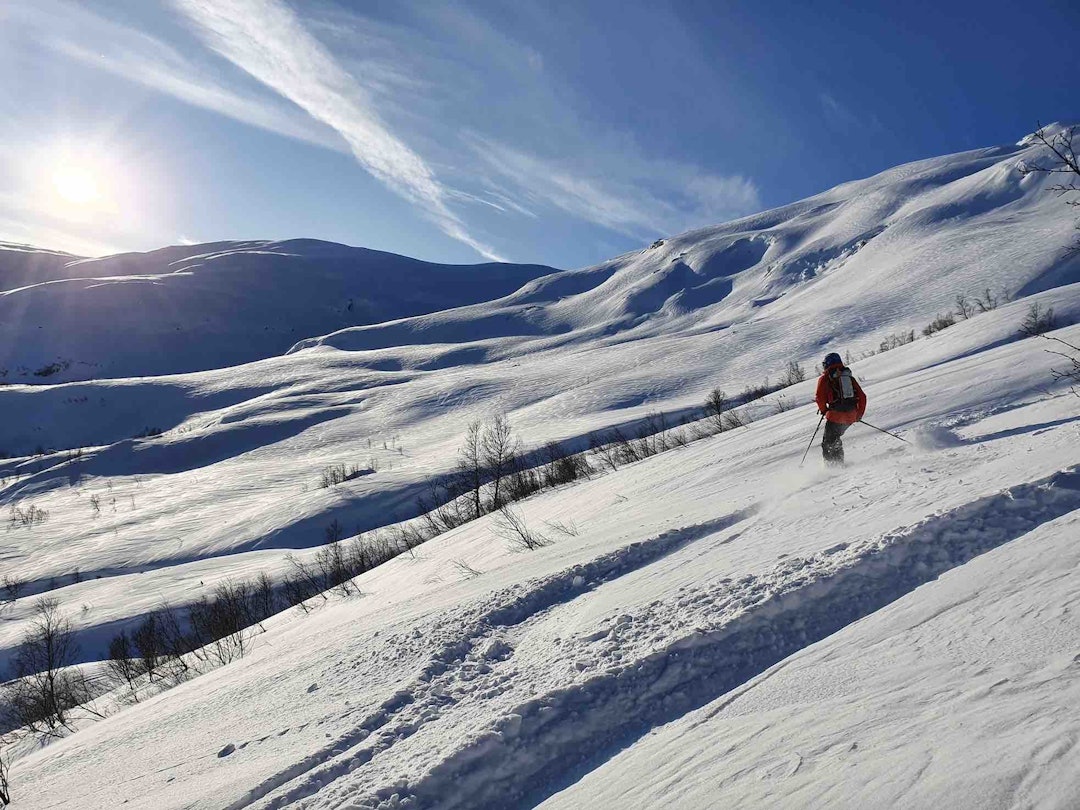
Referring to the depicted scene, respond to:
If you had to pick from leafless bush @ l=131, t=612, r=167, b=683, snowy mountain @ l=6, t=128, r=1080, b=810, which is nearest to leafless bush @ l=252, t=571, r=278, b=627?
snowy mountain @ l=6, t=128, r=1080, b=810

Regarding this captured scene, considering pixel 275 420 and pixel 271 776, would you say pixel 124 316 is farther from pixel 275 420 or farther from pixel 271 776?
pixel 271 776

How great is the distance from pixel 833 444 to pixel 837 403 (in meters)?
0.61

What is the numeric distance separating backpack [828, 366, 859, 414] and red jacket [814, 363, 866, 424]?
13 millimetres

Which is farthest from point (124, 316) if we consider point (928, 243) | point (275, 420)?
point (928, 243)

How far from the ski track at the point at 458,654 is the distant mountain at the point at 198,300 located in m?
93.4

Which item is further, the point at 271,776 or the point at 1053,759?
the point at 271,776

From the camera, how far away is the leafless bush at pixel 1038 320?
14547 mm

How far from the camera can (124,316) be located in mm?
96750

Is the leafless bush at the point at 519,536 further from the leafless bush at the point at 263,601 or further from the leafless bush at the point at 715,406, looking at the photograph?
the leafless bush at the point at 715,406

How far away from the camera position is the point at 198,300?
109688 mm

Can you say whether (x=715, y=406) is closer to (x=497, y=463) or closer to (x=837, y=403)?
(x=497, y=463)

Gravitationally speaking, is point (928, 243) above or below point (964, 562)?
above

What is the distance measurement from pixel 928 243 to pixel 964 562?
54.4 metres

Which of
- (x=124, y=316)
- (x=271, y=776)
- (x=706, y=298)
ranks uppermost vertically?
(x=124, y=316)
